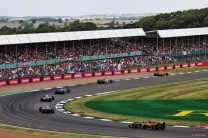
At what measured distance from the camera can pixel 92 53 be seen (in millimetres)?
87438

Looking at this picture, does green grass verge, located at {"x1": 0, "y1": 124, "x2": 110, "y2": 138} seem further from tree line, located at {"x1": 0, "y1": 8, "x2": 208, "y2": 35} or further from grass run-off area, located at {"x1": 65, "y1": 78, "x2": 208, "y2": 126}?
tree line, located at {"x1": 0, "y1": 8, "x2": 208, "y2": 35}

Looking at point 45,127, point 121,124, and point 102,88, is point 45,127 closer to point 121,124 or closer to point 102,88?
point 121,124

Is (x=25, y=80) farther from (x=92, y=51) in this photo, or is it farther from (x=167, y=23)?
(x=167, y=23)

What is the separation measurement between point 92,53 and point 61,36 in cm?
674

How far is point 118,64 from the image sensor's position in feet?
279

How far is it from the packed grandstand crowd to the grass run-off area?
58.3ft

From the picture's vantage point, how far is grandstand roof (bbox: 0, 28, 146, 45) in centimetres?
7833

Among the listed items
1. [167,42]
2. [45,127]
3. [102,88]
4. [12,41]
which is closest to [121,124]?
[45,127]

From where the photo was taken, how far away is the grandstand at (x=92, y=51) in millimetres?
77562

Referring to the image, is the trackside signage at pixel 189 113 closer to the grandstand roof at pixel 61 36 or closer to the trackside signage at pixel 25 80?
the trackside signage at pixel 25 80

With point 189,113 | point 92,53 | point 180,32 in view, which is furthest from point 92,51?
point 189,113

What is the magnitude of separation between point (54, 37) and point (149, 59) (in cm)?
1693

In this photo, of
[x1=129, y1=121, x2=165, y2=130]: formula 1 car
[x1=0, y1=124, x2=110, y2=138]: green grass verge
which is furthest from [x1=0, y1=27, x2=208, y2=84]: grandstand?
[x1=129, y1=121, x2=165, y2=130]: formula 1 car

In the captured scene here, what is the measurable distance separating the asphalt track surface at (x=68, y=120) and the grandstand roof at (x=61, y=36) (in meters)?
14.5
